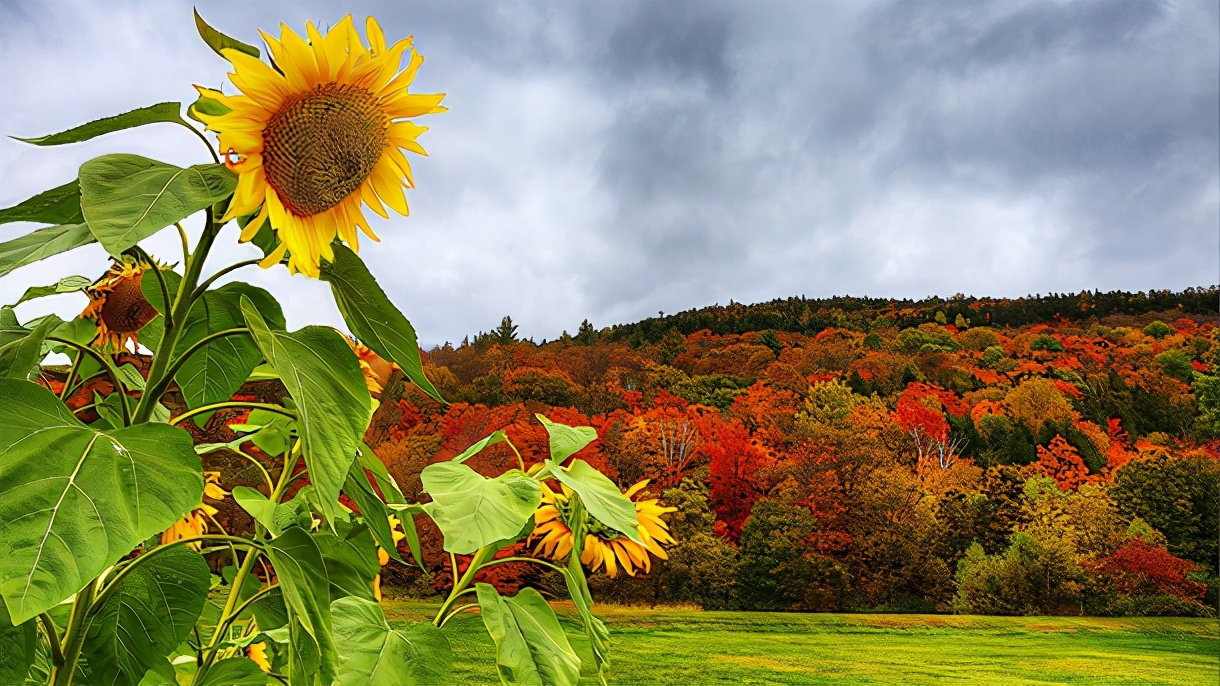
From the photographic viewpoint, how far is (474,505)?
444 mm

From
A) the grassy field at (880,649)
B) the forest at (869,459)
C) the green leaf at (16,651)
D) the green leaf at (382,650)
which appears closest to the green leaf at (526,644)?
the green leaf at (382,650)

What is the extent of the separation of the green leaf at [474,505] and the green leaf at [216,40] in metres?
0.26

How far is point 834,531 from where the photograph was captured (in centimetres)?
425

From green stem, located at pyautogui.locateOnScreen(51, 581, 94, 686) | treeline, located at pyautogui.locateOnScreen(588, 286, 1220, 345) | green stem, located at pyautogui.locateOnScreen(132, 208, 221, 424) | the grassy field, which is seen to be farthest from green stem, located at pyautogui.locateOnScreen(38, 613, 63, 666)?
treeline, located at pyautogui.locateOnScreen(588, 286, 1220, 345)

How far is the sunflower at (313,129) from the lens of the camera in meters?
0.40

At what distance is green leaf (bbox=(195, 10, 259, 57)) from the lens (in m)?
0.43

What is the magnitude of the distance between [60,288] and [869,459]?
4256mm

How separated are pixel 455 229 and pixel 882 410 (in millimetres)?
2649

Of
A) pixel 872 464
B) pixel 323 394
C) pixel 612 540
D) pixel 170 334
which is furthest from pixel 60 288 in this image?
pixel 872 464

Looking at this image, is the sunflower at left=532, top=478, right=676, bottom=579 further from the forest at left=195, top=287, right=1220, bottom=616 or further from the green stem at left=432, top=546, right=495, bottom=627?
the forest at left=195, top=287, right=1220, bottom=616

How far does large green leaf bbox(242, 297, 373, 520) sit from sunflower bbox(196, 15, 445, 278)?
0.04m

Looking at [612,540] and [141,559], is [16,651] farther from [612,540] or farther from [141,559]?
[612,540]

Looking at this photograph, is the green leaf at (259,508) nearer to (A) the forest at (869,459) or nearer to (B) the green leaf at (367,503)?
(B) the green leaf at (367,503)

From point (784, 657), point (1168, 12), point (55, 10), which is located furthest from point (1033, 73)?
point (55, 10)
